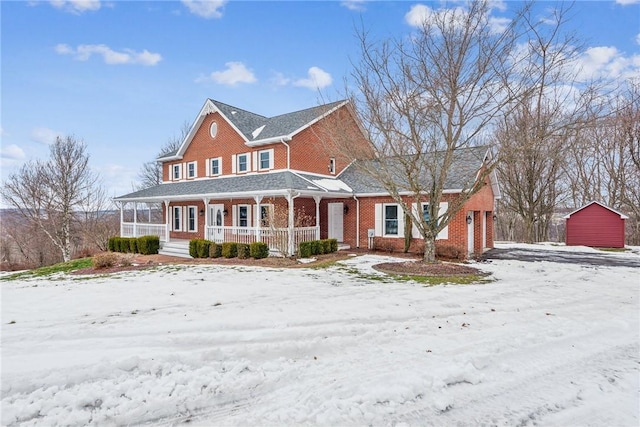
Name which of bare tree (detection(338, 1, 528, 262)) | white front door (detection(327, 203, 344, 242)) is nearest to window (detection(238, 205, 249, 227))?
white front door (detection(327, 203, 344, 242))

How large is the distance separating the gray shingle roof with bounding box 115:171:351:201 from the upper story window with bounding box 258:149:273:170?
0.59 m

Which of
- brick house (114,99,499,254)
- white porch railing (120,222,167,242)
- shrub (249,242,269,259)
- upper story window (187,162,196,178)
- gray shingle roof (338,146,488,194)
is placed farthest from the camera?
upper story window (187,162,196,178)

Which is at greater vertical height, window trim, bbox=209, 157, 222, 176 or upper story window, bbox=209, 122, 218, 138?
upper story window, bbox=209, 122, 218, 138

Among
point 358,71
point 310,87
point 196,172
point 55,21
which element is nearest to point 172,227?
point 196,172

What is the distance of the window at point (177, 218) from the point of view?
2172 cm

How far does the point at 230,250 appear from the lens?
572 inches

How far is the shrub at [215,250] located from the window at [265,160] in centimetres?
525

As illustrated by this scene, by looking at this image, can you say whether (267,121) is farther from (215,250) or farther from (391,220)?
(391,220)

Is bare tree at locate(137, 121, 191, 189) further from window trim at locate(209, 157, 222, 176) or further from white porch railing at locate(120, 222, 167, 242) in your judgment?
window trim at locate(209, 157, 222, 176)

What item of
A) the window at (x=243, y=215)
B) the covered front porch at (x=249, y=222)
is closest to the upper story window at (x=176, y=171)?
the covered front porch at (x=249, y=222)

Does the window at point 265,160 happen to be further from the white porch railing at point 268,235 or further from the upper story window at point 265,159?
the white porch railing at point 268,235

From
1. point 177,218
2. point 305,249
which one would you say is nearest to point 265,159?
point 305,249

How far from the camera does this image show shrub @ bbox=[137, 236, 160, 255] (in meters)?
17.3

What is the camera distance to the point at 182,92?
23.2 metres
